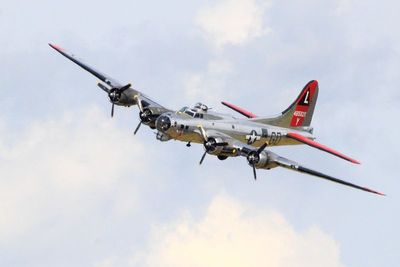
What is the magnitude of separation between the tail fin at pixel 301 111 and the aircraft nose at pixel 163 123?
13786mm

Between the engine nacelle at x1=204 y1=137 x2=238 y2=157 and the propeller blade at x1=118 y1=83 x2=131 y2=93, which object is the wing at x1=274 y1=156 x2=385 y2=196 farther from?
the propeller blade at x1=118 y1=83 x2=131 y2=93

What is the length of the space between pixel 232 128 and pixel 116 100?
11737 mm

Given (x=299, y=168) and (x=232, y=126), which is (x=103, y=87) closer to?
(x=232, y=126)

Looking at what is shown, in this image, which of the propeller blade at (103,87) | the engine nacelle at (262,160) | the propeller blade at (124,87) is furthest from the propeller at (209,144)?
the propeller blade at (103,87)

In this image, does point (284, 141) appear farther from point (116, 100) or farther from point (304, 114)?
point (116, 100)

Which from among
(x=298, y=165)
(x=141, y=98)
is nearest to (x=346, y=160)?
(x=298, y=165)

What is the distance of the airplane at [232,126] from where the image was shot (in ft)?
254

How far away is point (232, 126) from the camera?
83250 millimetres

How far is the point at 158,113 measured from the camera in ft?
276

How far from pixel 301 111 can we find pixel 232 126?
11.6m

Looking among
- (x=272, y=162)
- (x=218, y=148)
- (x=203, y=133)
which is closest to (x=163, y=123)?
(x=203, y=133)

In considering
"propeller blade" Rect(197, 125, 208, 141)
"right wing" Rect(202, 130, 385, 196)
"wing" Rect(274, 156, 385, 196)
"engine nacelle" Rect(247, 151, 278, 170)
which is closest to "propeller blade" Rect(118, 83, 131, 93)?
"propeller blade" Rect(197, 125, 208, 141)

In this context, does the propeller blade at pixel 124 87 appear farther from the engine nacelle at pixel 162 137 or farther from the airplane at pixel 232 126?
the engine nacelle at pixel 162 137

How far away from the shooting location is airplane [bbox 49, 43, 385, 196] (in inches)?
3054
